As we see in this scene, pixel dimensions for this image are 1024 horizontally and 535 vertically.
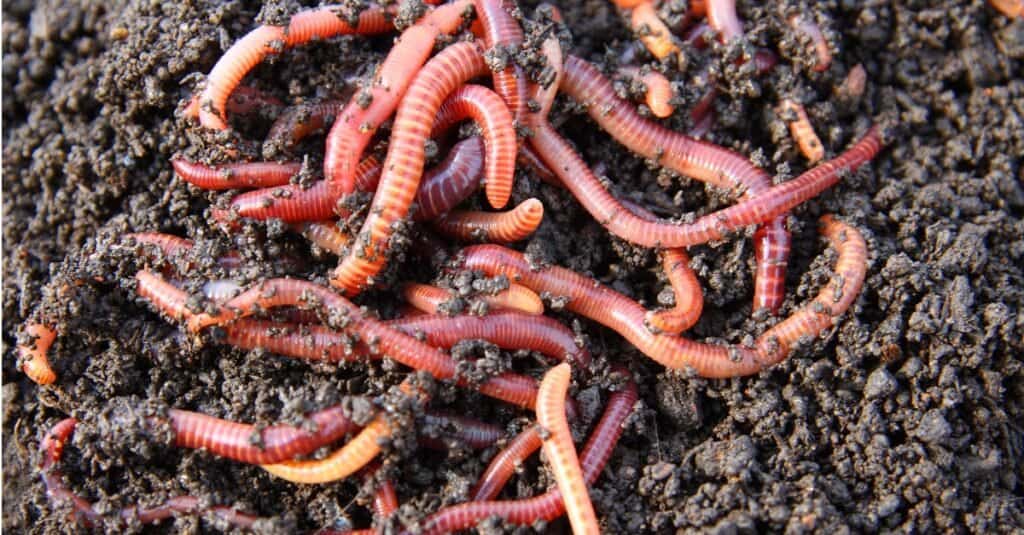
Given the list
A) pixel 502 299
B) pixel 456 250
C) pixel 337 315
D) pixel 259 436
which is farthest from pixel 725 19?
pixel 259 436

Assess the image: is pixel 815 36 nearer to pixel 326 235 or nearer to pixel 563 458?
pixel 563 458

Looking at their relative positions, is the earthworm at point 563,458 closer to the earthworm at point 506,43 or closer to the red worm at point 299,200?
the earthworm at point 506,43

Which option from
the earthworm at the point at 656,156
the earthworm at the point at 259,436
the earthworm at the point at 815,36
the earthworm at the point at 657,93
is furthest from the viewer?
the earthworm at the point at 815,36

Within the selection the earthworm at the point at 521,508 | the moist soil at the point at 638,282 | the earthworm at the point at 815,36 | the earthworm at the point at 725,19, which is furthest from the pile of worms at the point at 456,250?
the earthworm at the point at 725,19

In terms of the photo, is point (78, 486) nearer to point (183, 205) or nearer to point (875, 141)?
point (183, 205)

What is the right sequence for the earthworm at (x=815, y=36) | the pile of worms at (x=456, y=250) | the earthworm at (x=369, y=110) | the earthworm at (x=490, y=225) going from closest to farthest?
the pile of worms at (x=456, y=250) → the earthworm at (x=369, y=110) → the earthworm at (x=490, y=225) → the earthworm at (x=815, y=36)

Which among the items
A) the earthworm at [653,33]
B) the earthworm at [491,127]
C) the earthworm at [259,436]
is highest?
the earthworm at [653,33]

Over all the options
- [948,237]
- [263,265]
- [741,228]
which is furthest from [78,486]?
[948,237]
